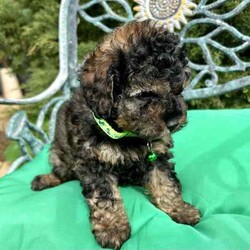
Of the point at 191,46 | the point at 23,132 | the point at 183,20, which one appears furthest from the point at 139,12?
the point at 23,132

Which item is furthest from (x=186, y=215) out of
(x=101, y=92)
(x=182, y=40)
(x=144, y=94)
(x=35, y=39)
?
(x=35, y=39)

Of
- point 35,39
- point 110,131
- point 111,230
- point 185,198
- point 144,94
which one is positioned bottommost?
point 185,198

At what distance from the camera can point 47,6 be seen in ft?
19.2

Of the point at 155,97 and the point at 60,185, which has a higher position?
the point at 155,97

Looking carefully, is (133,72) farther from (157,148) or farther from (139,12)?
(139,12)

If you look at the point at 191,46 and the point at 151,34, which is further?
the point at 191,46

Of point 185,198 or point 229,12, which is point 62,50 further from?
point 185,198

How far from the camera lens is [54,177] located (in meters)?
3.48

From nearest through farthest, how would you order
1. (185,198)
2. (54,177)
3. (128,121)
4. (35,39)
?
(128,121)
(185,198)
(54,177)
(35,39)

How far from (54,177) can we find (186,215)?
1.18 metres

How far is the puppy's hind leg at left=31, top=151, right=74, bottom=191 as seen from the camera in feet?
11.2

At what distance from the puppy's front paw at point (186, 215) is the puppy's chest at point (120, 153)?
421mm

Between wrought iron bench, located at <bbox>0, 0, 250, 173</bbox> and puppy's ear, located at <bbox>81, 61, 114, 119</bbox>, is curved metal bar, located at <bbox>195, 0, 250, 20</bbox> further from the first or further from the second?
puppy's ear, located at <bbox>81, 61, 114, 119</bbox>

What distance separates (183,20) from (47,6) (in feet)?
7.89
